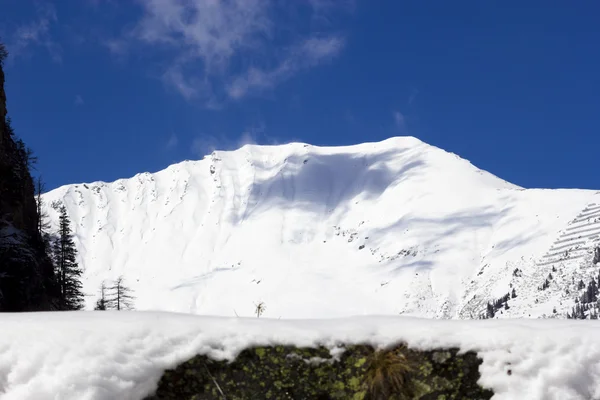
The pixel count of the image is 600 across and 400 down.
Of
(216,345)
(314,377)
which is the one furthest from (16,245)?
(314,377)

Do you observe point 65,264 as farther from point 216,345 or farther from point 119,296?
point 216,345

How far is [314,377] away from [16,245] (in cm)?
2672

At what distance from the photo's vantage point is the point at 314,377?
414cm

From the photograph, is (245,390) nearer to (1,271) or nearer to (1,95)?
(1,271)

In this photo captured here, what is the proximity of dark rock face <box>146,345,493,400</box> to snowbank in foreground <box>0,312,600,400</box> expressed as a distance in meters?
0.08

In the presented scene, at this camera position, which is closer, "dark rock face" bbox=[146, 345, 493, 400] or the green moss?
"dark rock face" bbox=[146, 345, 493, 400]

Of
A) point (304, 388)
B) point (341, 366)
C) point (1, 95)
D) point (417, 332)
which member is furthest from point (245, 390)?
point (1, 95)

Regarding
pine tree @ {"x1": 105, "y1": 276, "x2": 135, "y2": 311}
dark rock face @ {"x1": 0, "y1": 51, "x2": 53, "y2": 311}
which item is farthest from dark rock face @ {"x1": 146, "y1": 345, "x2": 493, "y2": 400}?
pine tree @ {"x1": 105, "y1": 276, "x2": 135, "y2": 311}

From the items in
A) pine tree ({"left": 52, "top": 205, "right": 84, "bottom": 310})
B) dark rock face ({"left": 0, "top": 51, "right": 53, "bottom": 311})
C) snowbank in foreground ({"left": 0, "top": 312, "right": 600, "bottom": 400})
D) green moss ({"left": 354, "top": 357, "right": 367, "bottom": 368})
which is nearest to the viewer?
snowbank in foreground ({"left": 0, "top": 312, "right": 600, "bottom": 400})

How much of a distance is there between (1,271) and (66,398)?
83.2 ft

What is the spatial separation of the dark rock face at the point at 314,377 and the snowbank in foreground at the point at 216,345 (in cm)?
8

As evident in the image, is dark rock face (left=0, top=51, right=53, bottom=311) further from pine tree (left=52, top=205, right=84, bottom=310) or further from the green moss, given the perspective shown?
the green moss

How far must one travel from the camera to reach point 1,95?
3077cm

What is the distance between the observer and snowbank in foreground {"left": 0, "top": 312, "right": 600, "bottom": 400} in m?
3.79
